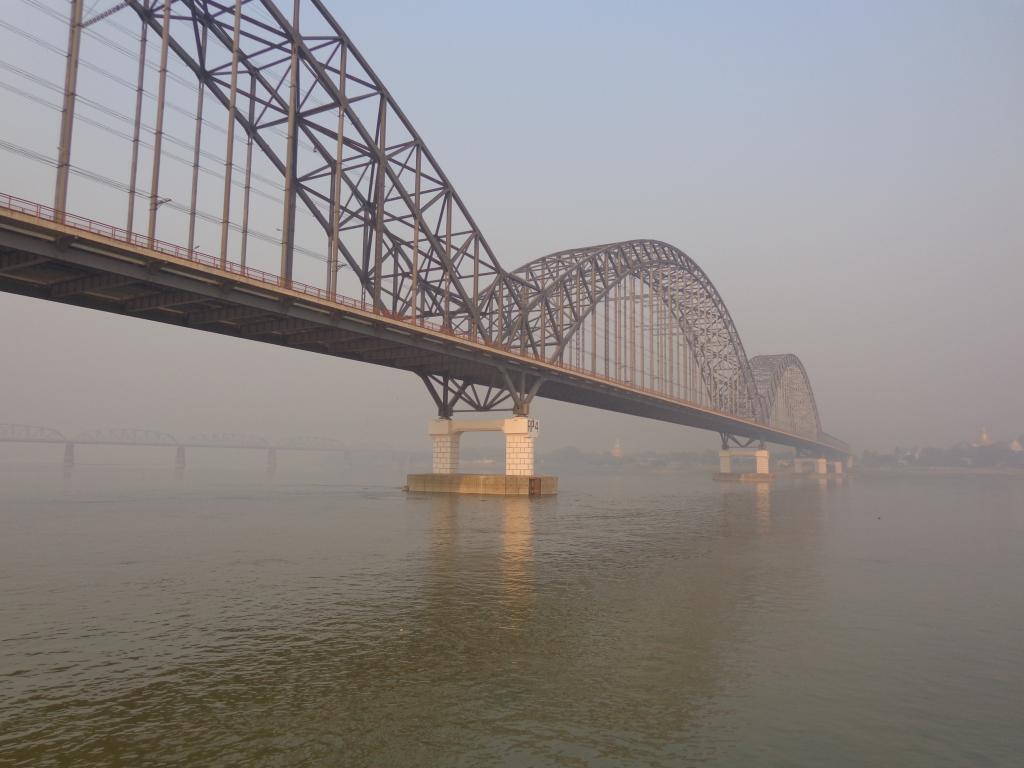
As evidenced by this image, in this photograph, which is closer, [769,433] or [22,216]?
[22,216]

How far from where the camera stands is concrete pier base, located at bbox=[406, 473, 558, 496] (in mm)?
69688

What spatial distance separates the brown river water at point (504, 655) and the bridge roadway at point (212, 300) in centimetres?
1382

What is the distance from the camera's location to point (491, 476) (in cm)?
7075

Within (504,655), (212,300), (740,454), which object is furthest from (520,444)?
(740,454)

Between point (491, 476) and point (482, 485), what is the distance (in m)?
1.29

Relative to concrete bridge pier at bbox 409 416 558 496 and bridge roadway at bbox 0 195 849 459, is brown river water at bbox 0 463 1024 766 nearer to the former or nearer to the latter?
bridge roadway at bbox 0 195 849 459

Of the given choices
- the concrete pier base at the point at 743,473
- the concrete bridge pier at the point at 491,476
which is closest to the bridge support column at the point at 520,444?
the concrete bridge pier at the point at 491,476

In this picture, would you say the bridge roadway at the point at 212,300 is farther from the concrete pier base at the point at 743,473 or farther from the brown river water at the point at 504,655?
the concrete pier base at the point at 743,473

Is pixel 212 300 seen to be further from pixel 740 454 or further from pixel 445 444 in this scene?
pixel 740 454

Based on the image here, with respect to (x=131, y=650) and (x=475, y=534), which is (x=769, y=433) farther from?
(x=131, y=650)

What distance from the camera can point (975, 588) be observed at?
25.0 m

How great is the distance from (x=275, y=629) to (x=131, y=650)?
3216mm

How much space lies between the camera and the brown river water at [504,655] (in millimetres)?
10688

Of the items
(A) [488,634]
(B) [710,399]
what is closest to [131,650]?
(A) [488,634]
